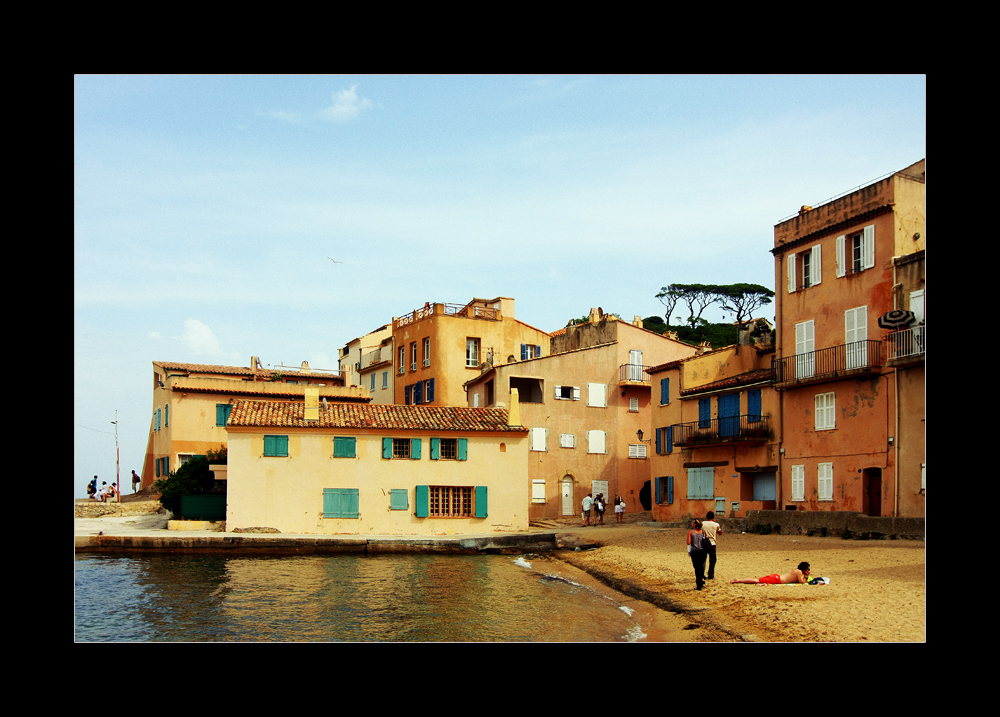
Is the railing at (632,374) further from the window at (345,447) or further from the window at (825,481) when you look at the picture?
the window at (825,481)

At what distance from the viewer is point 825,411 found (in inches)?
1156

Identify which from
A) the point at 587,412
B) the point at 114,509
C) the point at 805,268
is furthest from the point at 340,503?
the point at 805,268

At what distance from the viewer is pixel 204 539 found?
98.3ft

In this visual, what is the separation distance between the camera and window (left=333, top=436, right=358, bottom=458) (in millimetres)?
34125

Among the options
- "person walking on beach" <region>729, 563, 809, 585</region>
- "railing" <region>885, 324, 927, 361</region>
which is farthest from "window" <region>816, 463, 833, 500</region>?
"person walking on beach" <region>729, 563, 809, 585</region>

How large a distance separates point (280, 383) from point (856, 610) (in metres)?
36.1

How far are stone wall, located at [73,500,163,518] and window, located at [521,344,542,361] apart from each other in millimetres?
22339

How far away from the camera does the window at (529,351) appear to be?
177ft

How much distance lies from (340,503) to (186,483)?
669 centimetres

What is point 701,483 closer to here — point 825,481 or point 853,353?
point 825,481

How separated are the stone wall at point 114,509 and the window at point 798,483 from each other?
26.0m

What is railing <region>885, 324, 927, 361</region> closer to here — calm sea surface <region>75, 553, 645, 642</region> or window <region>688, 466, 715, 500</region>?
window <region>688, 466, 715, 500</region>
